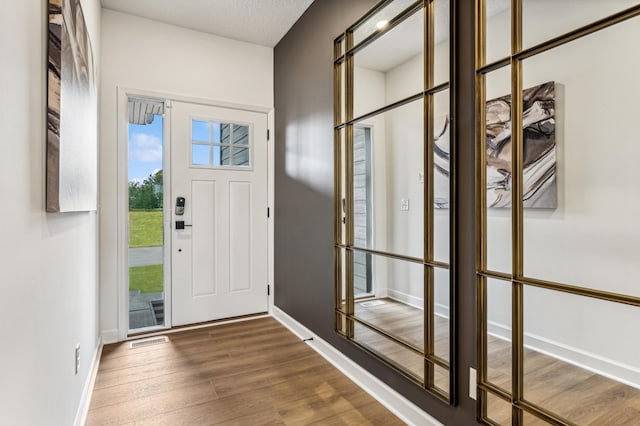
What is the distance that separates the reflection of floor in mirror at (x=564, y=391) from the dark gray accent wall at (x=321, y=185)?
0.12m

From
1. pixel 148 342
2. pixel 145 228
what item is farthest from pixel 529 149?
pixel 145 228

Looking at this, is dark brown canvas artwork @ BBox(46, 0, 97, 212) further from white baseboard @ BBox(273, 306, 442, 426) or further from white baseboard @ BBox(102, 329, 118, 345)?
white baseboard @ BBox(273, 306, 442, 426)

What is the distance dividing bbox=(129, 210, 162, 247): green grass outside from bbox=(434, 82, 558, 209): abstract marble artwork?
3.22 meters

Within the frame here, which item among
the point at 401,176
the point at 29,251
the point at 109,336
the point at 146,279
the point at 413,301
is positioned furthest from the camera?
the point at 146,279

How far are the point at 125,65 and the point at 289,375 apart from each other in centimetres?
282

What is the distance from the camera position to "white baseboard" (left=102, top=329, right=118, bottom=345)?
2.85 m

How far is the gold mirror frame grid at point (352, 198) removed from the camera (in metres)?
1.72

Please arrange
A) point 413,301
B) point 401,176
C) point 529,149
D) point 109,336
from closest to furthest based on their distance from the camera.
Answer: point 529,149
point 413,301
point 401,176
point 109,336

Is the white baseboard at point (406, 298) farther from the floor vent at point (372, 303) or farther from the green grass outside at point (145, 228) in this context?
the green grass outside at point (145, 228)

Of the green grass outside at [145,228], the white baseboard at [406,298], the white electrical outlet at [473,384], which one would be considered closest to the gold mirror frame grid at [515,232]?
the white electrical outlet at [473,384]

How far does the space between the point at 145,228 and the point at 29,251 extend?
3.34 meters

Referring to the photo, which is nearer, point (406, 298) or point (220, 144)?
point (406, 298)

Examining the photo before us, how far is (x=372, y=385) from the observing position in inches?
82.1

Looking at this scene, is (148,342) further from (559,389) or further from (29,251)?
(559,389)
